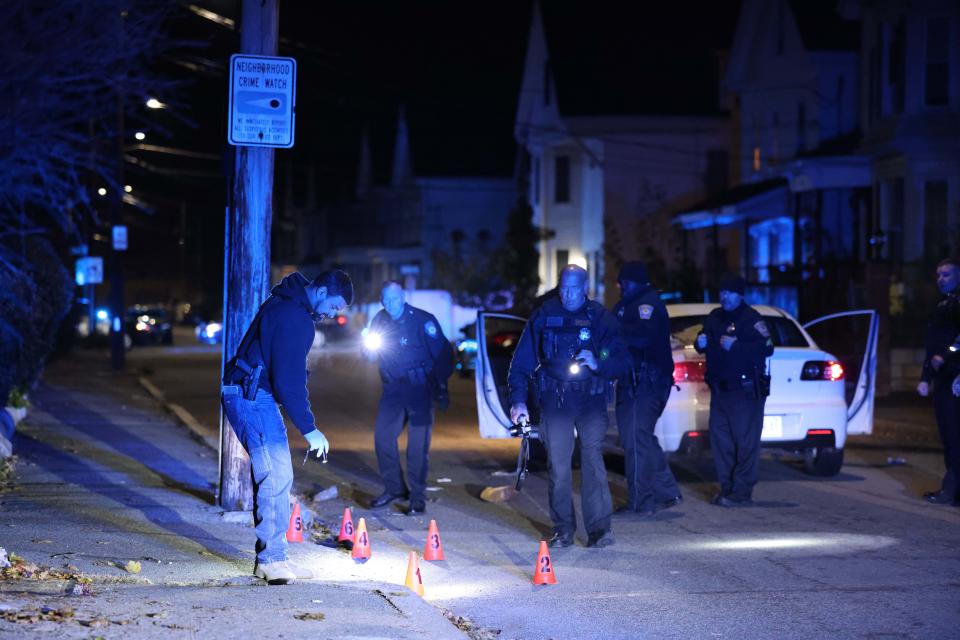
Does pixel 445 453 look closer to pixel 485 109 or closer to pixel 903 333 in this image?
pixel 903 333

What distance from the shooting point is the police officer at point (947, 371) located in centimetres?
1120

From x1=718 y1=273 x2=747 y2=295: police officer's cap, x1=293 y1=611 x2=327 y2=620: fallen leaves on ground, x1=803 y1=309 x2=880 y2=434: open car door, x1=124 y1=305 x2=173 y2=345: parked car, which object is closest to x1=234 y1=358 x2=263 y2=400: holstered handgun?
x1=293 y1=611 x2=327 y2=620: fallen leaves on ground

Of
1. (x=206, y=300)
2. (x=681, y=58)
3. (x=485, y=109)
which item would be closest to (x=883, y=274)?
(x=681, y=58)

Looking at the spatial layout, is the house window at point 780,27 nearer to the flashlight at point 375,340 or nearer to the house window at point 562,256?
the house window at point 562,256

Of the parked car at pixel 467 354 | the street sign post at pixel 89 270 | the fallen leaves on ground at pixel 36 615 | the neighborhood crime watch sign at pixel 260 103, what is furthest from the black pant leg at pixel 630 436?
the street sign post at pixel 89 270

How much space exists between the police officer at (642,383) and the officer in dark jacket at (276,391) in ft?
11.4

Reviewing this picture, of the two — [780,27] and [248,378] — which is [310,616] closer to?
[248,378]

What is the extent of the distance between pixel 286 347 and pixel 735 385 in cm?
479

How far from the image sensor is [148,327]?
5056 cm

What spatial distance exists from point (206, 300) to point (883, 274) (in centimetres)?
7707

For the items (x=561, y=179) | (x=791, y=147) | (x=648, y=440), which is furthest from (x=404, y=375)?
(x=561, y=179)

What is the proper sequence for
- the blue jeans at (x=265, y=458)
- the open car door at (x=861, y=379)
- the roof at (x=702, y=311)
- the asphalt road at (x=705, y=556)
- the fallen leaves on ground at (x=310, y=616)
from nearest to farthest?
the fallen leaves on ground at (x=310, y=616)
the asphalt road at (x=705, y=556)
the blue jeans at (x=265, y=458)
the open car door at (x=861, y=379)
the roof at (x=702, y=311)

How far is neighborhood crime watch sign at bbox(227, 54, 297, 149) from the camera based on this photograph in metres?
9.76

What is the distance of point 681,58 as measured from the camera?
45.9 meters
